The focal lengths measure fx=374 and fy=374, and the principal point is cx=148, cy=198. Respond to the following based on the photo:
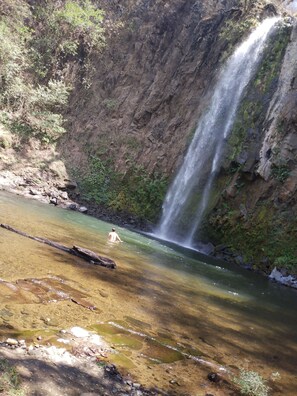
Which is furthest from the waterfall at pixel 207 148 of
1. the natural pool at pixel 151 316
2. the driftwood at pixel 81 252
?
the driftwood at pixel 81 252

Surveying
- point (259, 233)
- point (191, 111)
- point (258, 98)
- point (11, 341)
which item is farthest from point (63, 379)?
point (191, 111)

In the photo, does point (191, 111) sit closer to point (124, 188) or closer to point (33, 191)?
point (124, 188)

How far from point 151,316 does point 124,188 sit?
68.8ft

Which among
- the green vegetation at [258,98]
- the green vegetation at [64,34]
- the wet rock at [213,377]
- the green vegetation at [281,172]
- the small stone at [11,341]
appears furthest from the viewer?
the green vegetation at [64,34]

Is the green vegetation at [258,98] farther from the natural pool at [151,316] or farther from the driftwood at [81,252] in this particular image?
the driftwood at [81,252]

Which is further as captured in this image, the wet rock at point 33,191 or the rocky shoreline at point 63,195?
the wet rock at point 33,191

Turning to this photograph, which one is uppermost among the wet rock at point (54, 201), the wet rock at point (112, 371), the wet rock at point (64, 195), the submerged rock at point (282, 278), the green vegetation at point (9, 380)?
the submerged rock at point (282, 278)

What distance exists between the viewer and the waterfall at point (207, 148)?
2234cm

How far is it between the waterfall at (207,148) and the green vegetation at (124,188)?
1030mm

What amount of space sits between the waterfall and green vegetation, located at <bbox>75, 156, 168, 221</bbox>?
103cm

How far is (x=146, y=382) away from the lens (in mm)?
3945

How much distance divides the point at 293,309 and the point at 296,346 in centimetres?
417

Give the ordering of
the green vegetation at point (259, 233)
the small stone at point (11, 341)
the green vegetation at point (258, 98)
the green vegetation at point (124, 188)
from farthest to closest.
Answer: the green vegetation at point (124, 188) < the green vegetation at point (258, 98) < the green vegetation at point (259, 233) < the small stone at point (11, 341)

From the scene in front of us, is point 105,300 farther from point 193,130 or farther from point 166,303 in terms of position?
point 193,130
